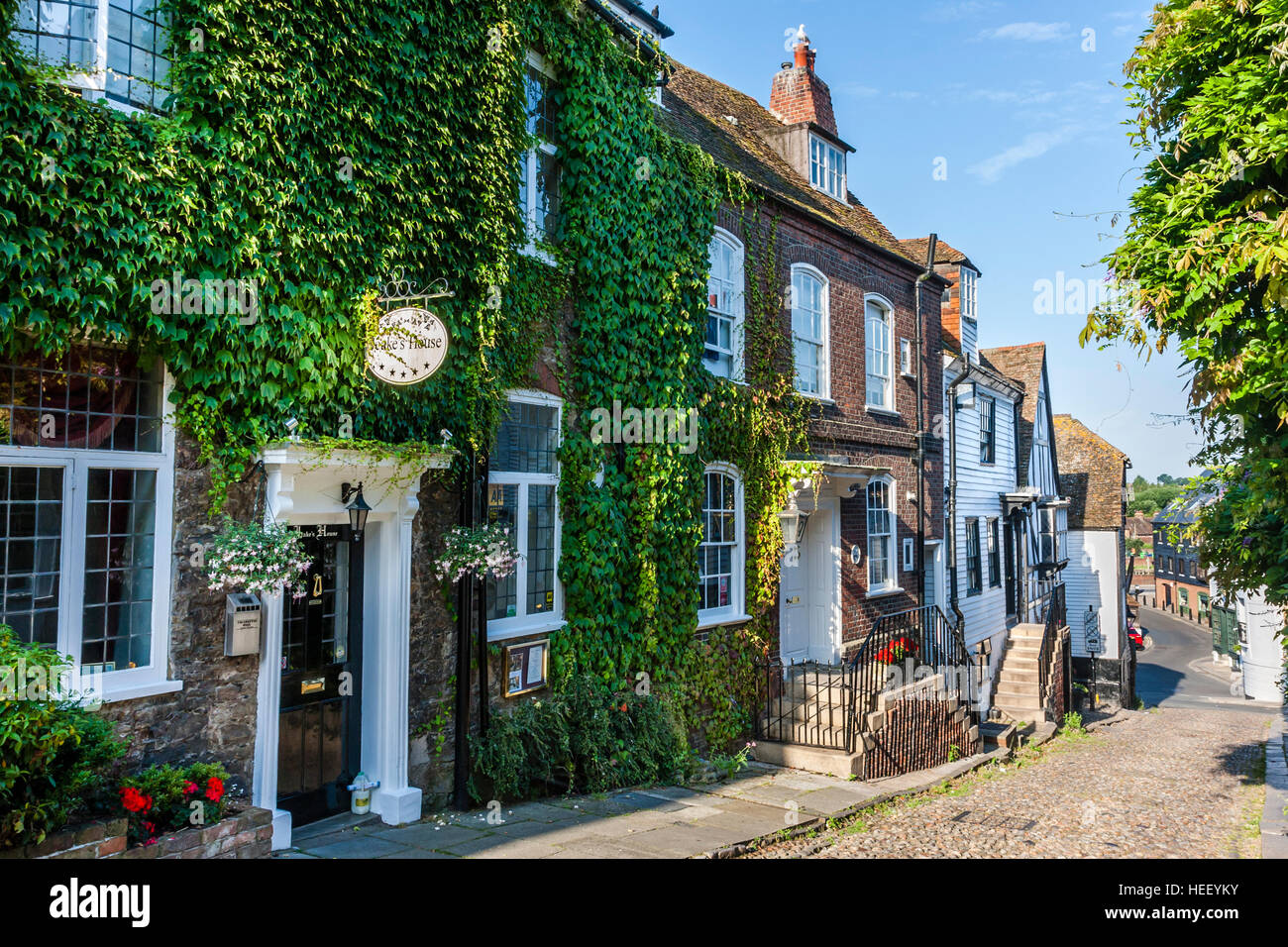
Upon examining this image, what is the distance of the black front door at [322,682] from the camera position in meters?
7.17

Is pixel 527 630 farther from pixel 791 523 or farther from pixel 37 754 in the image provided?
pixel 791 523

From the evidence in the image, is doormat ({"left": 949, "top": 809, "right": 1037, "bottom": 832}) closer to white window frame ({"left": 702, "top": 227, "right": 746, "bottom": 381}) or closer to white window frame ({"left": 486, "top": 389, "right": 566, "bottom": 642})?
white window frame ({"left": 486, "top": 389, "right": 566, "bottom": 642})

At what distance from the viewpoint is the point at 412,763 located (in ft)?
25.6

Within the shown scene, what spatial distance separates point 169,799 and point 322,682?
1.90 metres

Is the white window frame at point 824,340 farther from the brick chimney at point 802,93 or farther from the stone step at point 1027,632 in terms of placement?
the stone step at point 1027,632

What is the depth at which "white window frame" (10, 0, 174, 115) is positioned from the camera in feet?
19.2

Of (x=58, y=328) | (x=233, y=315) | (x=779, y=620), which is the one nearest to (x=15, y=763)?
(x=58, y=328)

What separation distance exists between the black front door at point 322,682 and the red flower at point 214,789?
103 centimetres

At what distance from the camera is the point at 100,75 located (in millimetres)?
5961

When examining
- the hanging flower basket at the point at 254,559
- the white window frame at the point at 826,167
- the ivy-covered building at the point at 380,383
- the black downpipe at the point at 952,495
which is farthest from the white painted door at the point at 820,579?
the hanging flower basket at the point at 254,559

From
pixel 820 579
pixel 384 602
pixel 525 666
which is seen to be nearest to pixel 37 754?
pixel 384 602

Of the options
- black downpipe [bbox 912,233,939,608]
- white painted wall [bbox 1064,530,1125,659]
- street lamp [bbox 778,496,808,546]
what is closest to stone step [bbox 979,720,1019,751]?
black downpipe [bbox 912,233,939,608]

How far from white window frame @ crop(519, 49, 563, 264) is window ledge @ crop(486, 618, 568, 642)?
12.4 feet

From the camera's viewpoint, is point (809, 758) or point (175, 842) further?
point (809, 758)
